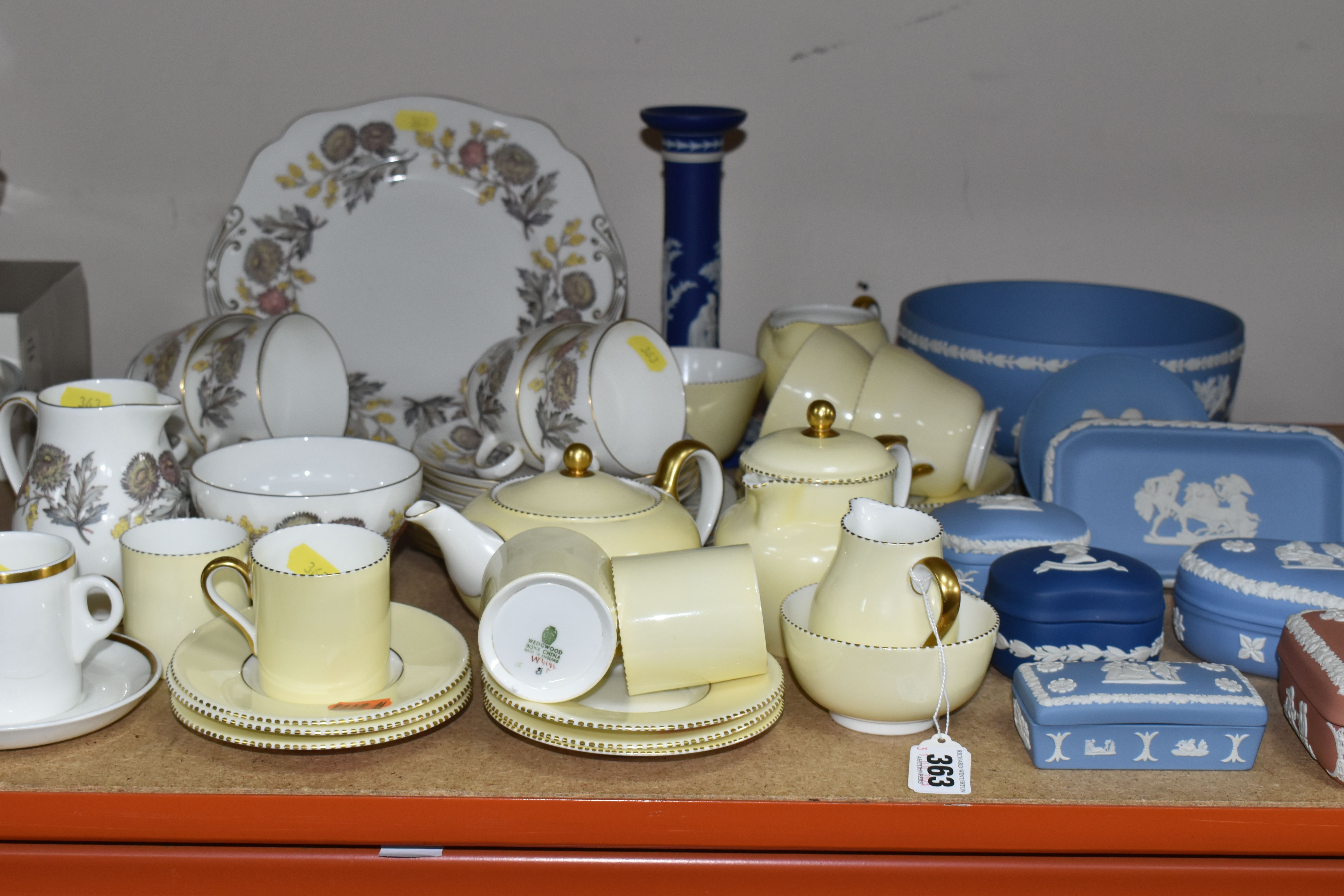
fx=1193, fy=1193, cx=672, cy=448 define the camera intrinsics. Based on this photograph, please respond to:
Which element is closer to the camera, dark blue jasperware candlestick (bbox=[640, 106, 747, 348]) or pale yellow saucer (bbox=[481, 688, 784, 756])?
pale yellow saucer (bbox=[481, 688, 784, 756])

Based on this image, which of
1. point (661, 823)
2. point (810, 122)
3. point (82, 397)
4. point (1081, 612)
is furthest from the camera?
point (810, 122)

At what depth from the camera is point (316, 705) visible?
30.6 inches

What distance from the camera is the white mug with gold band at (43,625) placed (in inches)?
30.0

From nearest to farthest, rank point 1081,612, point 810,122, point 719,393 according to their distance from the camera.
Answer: point 1081,612 < point 719,393 < point 810,122

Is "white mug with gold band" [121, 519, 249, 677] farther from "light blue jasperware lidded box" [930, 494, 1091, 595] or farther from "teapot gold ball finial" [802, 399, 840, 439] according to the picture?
"light blue jasperware lidded box" [930, 494, 1091, 595]

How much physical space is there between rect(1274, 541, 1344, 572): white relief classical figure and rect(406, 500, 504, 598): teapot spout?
1.92 feet

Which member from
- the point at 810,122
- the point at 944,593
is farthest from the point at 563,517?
the point at 810,122

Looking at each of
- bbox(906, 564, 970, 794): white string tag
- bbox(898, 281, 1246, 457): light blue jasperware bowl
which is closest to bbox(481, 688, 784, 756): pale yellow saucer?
bbox(906, 564, 970, 794): white string tag

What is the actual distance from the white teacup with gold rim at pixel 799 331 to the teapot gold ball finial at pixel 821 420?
11.4 inches

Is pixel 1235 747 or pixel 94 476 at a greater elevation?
pixel 94 476

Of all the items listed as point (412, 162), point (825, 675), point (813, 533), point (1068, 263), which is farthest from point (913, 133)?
point (825, 675)

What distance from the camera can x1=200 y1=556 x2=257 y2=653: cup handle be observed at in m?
0.81

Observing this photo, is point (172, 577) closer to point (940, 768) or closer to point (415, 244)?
point (940, 768)

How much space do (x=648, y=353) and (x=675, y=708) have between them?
1.22 feet
